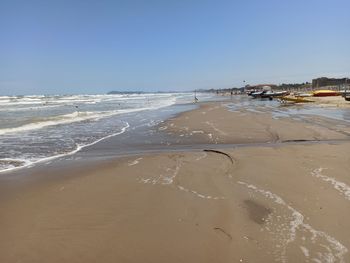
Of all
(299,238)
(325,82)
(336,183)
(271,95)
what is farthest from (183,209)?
(325,82)

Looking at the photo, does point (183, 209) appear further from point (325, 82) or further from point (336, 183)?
point (325, 82)

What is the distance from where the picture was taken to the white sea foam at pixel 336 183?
6852 mm

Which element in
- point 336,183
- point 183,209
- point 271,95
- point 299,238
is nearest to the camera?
point 299,238

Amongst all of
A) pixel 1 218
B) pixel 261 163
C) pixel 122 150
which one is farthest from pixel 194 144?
pixel 1 218

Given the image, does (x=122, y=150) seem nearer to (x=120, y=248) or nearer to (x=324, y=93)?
(x=120, y=248)

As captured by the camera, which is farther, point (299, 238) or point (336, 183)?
point (336, 183)

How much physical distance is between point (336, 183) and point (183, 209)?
10.1 feet

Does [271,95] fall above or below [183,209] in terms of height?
below

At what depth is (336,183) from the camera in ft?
24.4

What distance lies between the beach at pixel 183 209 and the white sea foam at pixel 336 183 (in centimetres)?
2

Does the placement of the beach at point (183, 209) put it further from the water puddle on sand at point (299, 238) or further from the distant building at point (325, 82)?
the distant building at point (325, 82)

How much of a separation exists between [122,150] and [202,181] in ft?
19.1

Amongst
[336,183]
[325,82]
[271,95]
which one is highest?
[336,183]

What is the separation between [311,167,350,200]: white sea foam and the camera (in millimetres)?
6852
